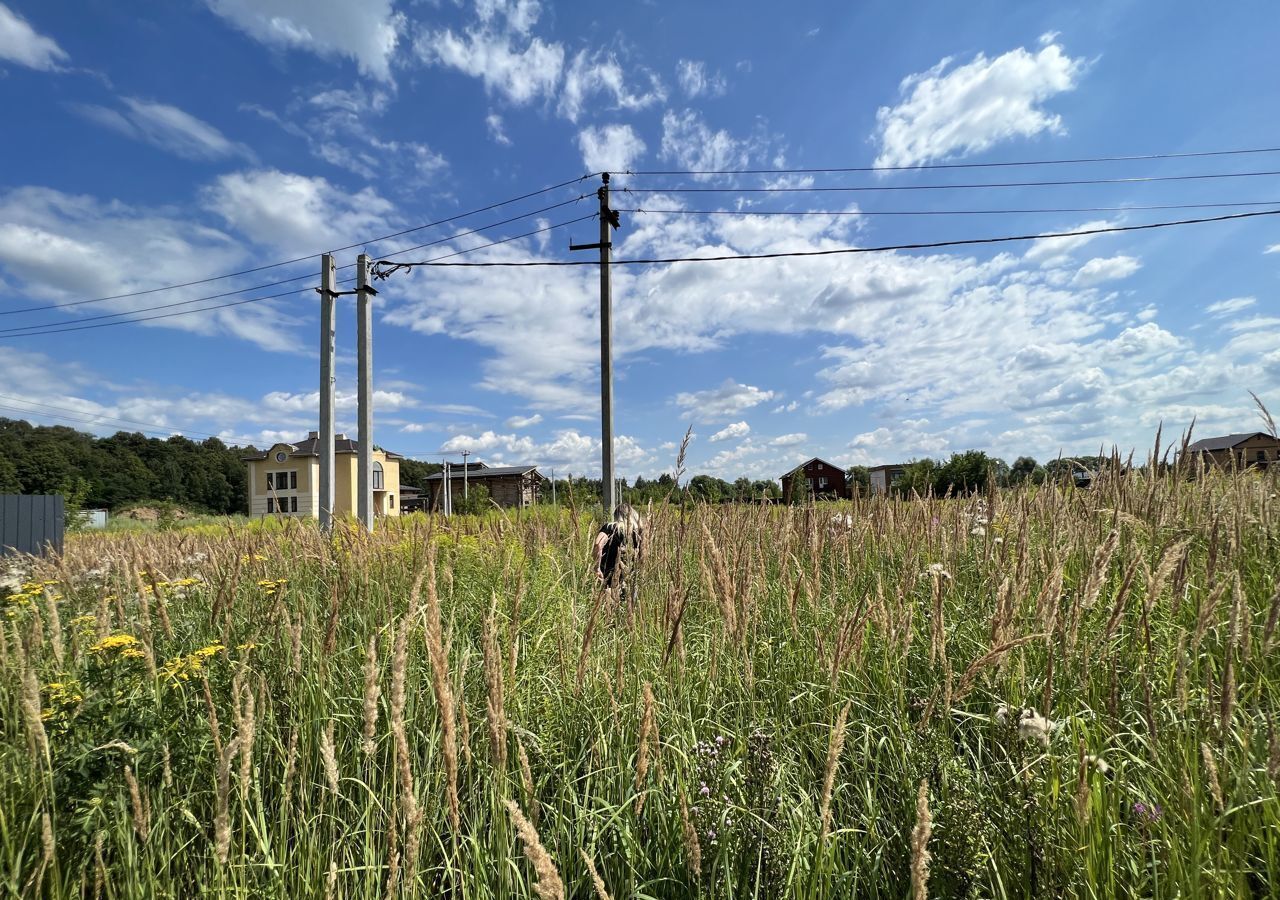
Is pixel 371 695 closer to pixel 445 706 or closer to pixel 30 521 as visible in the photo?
pixel 445 706

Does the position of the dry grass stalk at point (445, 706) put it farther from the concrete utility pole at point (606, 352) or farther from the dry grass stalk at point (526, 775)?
the concrete utility pole at point (606, 352)

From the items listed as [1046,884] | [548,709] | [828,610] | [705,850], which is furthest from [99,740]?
[828,610]

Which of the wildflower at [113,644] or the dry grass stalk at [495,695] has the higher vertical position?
the dry grass stalk at [495,695]

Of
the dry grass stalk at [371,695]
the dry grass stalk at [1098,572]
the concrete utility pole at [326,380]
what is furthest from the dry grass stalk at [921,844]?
the concrete utility pole at [326,380]

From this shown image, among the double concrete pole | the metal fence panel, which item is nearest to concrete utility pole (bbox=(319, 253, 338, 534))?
the double concrete pole

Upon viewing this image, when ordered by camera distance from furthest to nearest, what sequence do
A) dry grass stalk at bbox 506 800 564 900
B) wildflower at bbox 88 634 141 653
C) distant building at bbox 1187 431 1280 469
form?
distant building at bbox 1187 431 1280 469
wildflower at bbox 88 634 141 653
dry grass stalk at bbox 506 800 564 900

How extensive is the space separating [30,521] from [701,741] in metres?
12.8

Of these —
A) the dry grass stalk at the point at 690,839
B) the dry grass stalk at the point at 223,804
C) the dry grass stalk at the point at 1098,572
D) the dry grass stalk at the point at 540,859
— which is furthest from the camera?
the dry grass stalk at the point at 1098,572

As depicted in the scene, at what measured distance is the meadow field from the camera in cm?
131

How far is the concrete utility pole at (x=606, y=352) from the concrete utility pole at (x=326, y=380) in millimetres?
4491

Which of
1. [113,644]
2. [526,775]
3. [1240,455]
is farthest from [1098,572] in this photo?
[1240,455]

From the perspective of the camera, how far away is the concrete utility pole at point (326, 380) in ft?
31.4

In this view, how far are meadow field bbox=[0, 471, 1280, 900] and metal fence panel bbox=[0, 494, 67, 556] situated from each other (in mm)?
9859

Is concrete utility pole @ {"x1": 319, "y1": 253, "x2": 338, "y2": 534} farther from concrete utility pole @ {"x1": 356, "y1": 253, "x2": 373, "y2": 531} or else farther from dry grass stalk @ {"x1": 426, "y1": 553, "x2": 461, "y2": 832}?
dry grass stalk @ {"x1": 426, "y1": 553, "x2": 461, "y2": 832}
